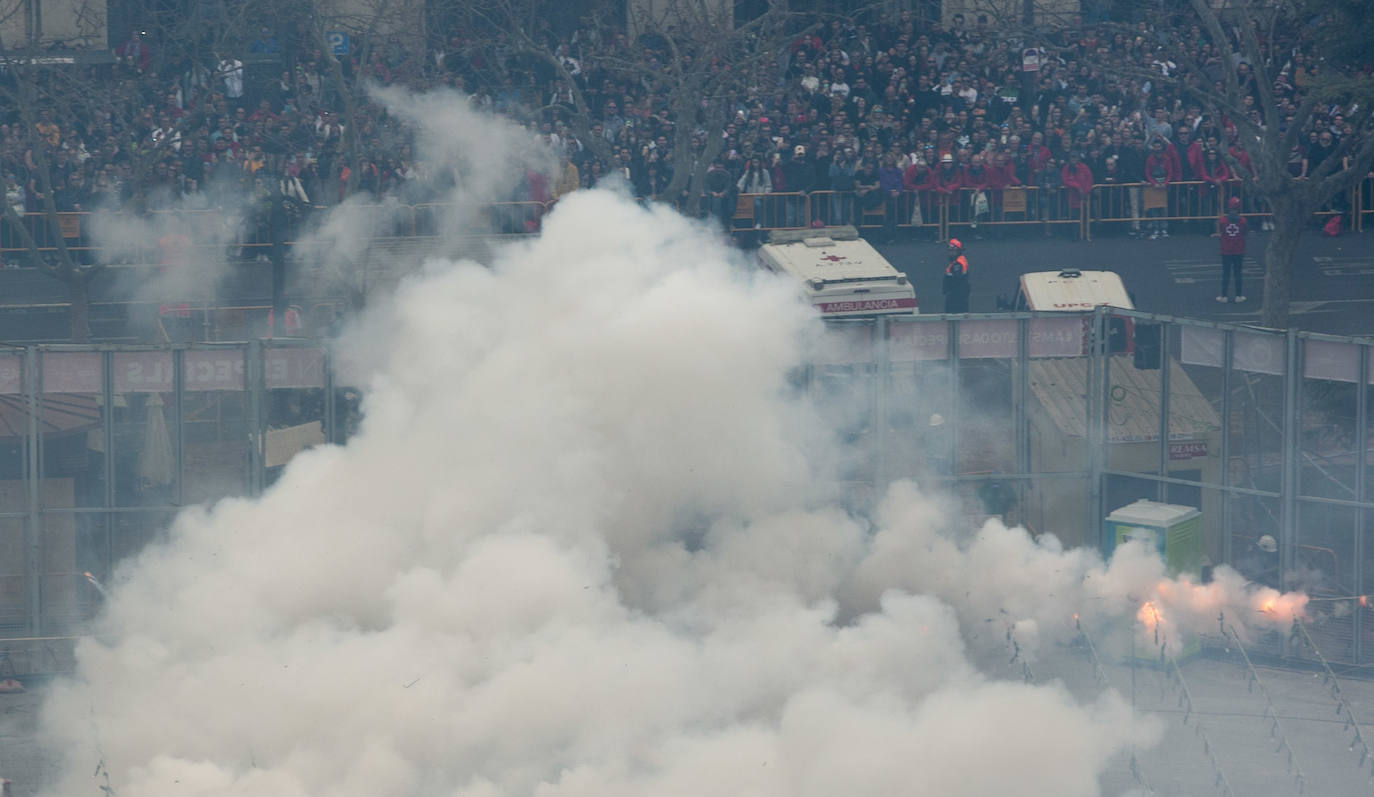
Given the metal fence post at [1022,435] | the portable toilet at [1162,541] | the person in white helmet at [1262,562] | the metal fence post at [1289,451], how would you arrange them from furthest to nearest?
the metal fence post at [1022,435] → the person in white helmet at [1262,562] → the portable toilet at [1162,541] → the metal fence post at [1289,451]

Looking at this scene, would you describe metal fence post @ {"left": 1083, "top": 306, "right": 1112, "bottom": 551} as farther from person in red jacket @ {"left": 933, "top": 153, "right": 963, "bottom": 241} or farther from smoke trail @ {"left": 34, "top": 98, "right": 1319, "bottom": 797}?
person in red jacket @ {"left": 933, "top": 153, "right": 963, "bottom": 241}

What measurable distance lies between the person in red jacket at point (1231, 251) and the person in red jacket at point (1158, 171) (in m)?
2.03

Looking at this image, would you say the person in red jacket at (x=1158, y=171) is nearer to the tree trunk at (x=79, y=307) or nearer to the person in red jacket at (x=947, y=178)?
the person in red jacket at (x=947, y=178)

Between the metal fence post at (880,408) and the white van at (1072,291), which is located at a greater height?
the white van at (1072,291)

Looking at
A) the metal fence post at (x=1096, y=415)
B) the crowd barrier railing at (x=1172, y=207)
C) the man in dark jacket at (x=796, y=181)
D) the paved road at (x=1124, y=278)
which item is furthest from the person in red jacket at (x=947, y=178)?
the metal fence post at (x=1096, y=415)

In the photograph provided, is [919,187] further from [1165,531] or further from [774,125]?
[1165,531]

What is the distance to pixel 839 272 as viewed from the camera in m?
26.1

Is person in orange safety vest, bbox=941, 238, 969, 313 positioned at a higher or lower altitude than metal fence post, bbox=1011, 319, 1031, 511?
higher

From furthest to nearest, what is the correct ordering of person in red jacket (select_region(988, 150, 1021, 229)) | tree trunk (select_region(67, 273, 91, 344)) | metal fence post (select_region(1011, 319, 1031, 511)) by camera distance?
person in red jacket (select_region(988, 150, 1021, 229))
tree trunk (select_region(67, 273, 91, 344))
metal fence post (select_region(1011, 319, 1031, 511))

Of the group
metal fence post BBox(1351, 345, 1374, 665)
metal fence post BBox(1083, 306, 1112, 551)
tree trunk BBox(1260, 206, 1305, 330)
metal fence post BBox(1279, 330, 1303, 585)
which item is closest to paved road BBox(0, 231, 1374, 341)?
tree trunk BBox(1260, 206, 1305, 330)

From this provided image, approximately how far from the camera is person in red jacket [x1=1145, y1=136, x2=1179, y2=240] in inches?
1292

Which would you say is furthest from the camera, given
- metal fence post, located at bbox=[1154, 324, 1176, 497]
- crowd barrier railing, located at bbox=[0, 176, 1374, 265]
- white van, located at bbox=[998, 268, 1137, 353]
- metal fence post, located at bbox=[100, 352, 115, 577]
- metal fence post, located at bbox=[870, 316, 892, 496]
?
crowd barrier railing, located at bbox=[0, 176, 1374, 265]

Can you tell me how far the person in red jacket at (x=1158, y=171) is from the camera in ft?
108

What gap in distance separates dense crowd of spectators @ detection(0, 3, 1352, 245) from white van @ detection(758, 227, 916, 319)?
Answer: 4.02 meters
